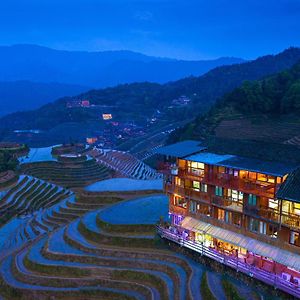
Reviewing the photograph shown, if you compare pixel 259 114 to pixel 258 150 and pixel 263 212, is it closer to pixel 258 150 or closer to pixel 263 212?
pixel 258 150

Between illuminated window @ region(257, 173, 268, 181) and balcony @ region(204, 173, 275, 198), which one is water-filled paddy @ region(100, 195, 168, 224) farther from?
illuminated window @ region(257, 173, 268, 181)

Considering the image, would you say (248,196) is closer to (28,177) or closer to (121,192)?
(121,192)

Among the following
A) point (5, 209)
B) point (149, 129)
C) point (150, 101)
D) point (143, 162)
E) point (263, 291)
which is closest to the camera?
point (263, 291)

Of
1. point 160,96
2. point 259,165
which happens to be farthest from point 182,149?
point 160,96

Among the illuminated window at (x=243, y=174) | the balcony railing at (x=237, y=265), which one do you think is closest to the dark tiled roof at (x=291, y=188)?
the illuminated window at (x=243, y=174)

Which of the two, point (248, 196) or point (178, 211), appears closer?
point (248, 196)

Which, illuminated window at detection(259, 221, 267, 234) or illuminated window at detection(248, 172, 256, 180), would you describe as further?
illuminated window at detection(248, 172, 256, 180)

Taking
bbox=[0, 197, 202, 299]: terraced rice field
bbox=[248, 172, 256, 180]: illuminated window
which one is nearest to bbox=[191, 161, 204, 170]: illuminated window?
bbox=[248, 172, 256, 180]: illuminated window

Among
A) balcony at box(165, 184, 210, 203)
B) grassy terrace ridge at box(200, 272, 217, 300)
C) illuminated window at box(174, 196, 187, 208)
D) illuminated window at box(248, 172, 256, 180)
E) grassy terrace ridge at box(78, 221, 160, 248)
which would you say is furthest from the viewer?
illuminated window at box(174, 196, 187, 208)

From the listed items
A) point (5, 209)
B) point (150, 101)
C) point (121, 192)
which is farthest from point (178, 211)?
point (150, 101)
